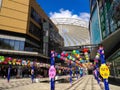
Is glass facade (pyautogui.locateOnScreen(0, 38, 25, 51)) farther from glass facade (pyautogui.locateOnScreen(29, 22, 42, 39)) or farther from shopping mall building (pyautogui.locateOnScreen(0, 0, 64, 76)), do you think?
glass facade (pyautogui.locateOnScreen(29, 22, 42, 39))

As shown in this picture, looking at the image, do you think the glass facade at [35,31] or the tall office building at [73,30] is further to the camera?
the tall office building at [73,30]

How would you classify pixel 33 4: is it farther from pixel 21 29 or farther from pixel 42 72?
pixel 42 72

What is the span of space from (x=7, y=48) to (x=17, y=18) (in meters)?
8.99

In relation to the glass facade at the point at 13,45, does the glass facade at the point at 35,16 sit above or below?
above

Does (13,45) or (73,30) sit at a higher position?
(73,30)

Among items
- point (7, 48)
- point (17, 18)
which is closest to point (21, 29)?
point (17, 18)

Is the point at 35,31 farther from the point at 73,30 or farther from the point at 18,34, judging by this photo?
the point at 73,30

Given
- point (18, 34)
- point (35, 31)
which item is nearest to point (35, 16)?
point (35, 31)

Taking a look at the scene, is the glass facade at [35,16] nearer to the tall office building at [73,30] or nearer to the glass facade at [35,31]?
the glass facade at [35,31]

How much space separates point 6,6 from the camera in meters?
43.3

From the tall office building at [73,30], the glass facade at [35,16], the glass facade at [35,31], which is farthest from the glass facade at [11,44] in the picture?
the tall office building at [73,30]

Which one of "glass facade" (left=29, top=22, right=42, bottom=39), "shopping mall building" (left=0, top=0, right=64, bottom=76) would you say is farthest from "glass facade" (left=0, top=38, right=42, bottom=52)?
"glass facade" (left=29, top=22, right=42, bottom=39)

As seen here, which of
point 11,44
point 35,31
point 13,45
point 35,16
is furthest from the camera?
point 35,16

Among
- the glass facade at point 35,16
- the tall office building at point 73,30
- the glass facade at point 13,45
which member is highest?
the tall office building at point 73,30
